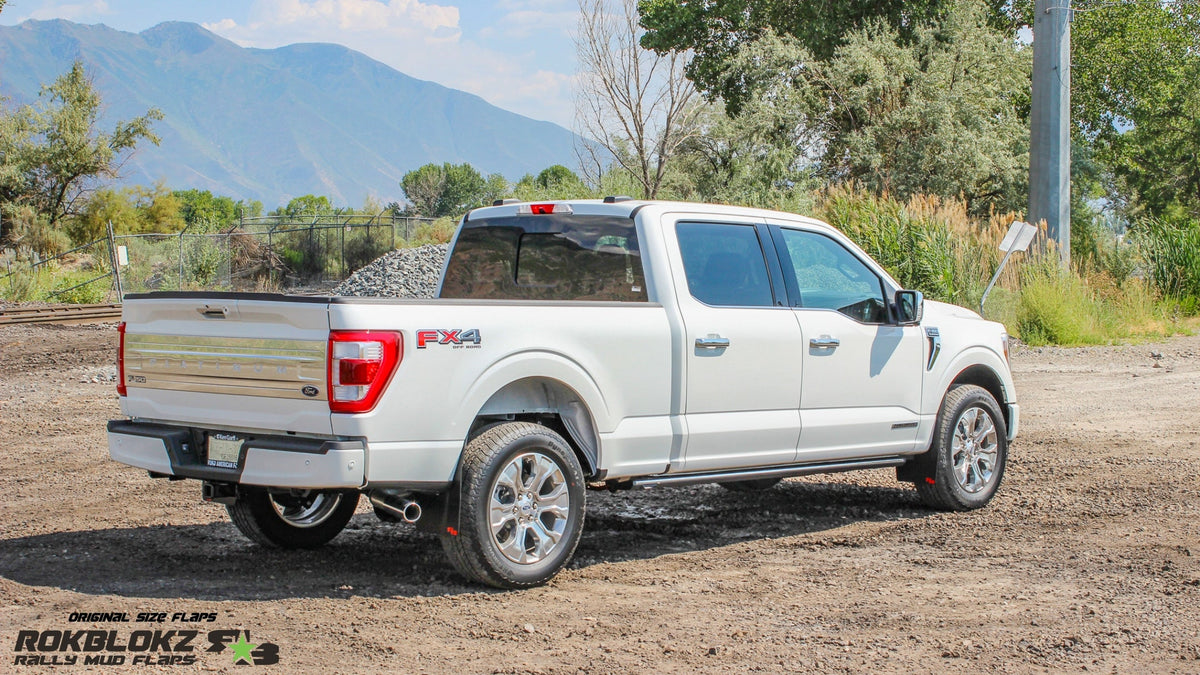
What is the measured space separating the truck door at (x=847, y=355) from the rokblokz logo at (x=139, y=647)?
360 centimetres

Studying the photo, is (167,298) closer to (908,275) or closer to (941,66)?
(908,275)

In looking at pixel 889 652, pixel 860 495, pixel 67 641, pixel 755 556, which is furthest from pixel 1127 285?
pixel 67 641

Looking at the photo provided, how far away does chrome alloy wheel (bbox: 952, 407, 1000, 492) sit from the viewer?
8359mm

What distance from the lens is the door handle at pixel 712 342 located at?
6793 mm

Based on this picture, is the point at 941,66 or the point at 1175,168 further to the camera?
the point at 1175,168

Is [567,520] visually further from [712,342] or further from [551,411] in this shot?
[712,342]

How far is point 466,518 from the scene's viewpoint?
19.2 ft

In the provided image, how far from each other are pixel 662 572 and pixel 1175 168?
2016 inches

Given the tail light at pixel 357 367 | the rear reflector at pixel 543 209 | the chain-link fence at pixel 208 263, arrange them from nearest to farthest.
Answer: the tail light at pixel 357 367, the rear reflector at pixel 543 209, the chain-link fence at pixel 208 263

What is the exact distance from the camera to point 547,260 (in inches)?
289

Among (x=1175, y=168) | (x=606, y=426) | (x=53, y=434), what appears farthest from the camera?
(x=1175, y=168)

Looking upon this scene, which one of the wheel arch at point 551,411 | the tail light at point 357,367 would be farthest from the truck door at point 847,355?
the tail light at point 357,367

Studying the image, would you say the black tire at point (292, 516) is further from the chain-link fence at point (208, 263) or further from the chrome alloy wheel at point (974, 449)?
the chain-link fence at point (208, 263)

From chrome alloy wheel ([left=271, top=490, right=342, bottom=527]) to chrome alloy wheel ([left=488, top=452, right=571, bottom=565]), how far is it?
154 centimetres
